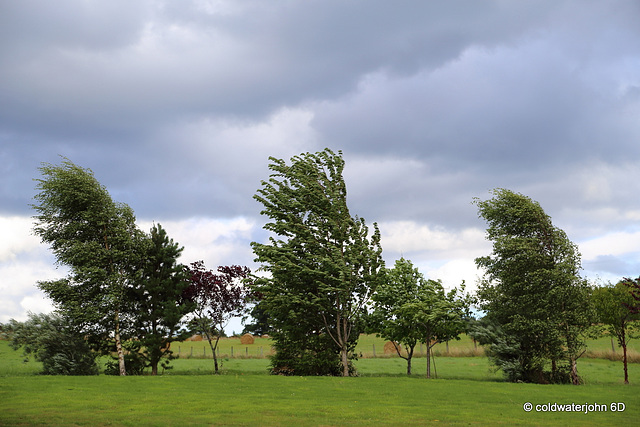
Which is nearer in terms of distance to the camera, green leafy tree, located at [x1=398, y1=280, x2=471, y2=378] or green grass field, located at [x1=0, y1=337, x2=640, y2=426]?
green grass field, located at [x1=0, y1=337, x2=640, y2=426]

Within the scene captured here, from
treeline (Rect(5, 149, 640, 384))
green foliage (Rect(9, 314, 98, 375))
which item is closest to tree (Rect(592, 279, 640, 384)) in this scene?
treeline (Rect(5, 149, 640, 384))

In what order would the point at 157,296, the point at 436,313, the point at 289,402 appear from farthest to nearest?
the point at 157,296, the point at 436,313, the point at 289,402

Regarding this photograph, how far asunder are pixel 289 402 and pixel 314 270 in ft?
51.3

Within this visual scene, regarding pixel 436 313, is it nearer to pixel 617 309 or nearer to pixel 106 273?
pixel 617 309

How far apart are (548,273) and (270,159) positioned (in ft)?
71.3

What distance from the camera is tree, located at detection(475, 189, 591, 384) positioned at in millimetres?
37125

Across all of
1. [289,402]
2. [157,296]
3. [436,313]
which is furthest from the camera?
[157,296]

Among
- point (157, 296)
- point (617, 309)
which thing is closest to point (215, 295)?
point (157, 296)

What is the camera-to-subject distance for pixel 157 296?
4088 centimetres

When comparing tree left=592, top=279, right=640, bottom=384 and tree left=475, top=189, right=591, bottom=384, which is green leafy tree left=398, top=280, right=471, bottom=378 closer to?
tree left=475, top=189, right=591, bottom=384

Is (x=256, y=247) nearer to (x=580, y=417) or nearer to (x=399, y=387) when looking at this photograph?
(x=399, y=387)

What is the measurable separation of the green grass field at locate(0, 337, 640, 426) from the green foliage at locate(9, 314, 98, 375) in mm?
7475

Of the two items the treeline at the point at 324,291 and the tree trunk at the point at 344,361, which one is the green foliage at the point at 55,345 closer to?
the treeline at the point at 324,291

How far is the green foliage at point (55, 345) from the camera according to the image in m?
38.3
